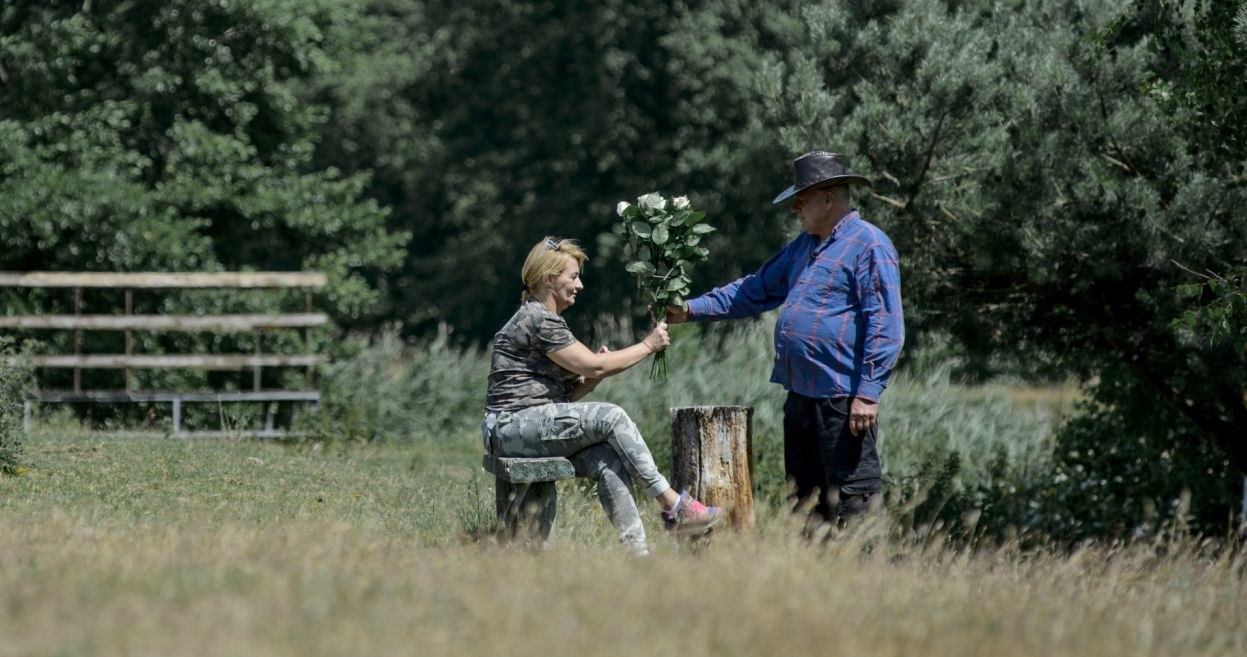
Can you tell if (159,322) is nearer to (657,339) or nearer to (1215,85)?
(657,339)

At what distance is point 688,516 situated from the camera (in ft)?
20.5

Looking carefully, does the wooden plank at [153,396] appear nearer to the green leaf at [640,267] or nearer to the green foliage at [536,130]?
the green leaf at [640,267]

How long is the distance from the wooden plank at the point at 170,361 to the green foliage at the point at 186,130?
1844mm

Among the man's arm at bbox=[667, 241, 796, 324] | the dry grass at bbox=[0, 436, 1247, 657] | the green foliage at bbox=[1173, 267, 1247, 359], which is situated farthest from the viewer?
the green foliage at bbox=[1173, 267, 1247, 359]

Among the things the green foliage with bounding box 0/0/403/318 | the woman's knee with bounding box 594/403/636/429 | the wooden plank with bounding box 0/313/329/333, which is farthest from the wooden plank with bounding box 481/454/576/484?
the green foliage with bounding box 0/0/403/318

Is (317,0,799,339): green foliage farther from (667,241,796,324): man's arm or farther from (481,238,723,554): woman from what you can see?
(481,238,723,554): woman

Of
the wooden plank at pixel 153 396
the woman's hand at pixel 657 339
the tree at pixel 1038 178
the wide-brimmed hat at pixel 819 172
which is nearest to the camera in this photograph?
the wide-brimmed hat at pixel 819 172

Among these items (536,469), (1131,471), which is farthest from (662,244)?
(1131,471)

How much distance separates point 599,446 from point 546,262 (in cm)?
86

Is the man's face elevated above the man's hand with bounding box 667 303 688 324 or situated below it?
above

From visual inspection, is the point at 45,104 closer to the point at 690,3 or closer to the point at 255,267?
the point at 255,267

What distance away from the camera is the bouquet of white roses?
6.99 metres

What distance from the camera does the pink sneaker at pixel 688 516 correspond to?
6223 millimetres

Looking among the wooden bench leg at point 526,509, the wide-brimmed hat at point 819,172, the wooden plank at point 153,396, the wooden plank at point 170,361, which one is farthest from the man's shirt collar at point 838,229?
the wooden plank at point 170,361
